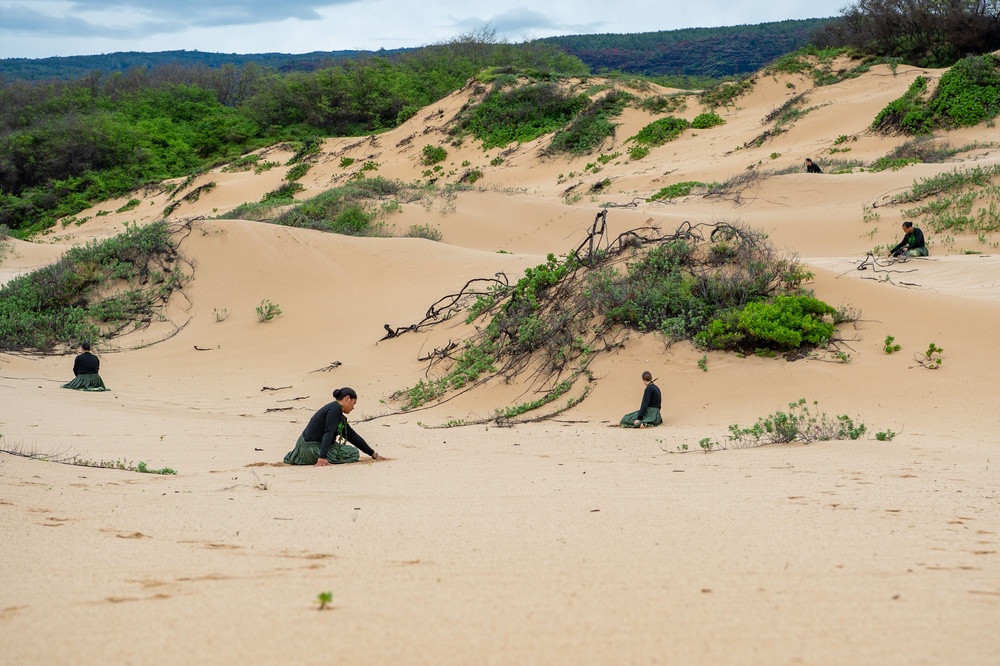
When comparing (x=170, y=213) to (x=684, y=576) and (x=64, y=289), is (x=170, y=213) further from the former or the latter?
(x=684, y=576)

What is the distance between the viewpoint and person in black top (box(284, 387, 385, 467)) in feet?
23.2

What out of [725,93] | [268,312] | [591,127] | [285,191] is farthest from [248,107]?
[268,312]

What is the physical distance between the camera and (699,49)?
87.1 meters

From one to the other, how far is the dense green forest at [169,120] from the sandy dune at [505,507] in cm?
2550

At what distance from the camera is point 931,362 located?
9.27 meters

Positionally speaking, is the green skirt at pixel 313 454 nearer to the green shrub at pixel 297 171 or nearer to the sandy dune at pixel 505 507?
the sandy dune at pixel 505 507

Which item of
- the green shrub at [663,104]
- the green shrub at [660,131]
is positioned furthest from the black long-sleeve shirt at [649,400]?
the green shrub at [663,104]

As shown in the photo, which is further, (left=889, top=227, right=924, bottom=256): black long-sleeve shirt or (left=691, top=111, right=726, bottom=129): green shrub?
(left=691, top=111, right=726, bottom=129): green shrub

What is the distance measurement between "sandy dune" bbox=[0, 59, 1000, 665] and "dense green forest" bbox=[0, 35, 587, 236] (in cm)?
2550

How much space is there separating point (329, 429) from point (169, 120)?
139 feet

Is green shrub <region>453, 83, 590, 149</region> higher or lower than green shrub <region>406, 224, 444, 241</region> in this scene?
higher

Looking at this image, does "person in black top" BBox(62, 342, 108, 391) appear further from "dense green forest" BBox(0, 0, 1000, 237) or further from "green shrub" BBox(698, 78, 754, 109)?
"green shrub" BBox(698, 78, 754, 109)

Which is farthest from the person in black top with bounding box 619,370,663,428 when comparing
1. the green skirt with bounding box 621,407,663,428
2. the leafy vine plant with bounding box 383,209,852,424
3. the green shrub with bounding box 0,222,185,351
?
the green shrub with bounding box 0,222,185,351

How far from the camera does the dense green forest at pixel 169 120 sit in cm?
3716
